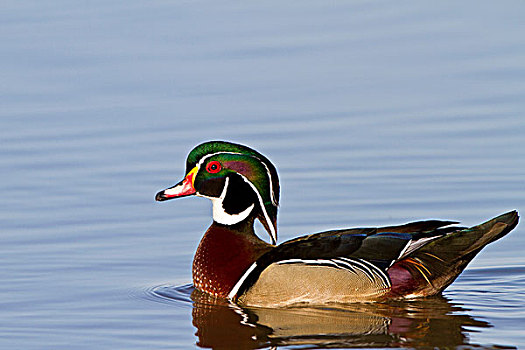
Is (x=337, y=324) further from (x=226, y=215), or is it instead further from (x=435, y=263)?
(x=226, y=215)

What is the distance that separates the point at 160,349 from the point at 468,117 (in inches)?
249

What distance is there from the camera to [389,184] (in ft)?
39.7

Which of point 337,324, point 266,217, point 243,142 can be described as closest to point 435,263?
point 337,324

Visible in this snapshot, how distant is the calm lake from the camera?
9109 mm

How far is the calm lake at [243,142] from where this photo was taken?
29.9ft

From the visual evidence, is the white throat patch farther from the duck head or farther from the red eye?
the red eye

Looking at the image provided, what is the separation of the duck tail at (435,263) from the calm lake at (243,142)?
18 centimetres

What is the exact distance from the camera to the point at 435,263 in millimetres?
9602

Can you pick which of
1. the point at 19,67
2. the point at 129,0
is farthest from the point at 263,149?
the point at 129,0

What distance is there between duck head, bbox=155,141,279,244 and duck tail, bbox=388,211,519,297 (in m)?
1.07

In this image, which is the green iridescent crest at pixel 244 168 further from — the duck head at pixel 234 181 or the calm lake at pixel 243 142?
the calm lake at pixel 243 142

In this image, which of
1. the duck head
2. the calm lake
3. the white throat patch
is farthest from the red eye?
the calm lake

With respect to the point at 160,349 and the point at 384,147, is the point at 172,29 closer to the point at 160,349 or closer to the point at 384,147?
the point at 384,147

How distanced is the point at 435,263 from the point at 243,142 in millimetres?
4038
